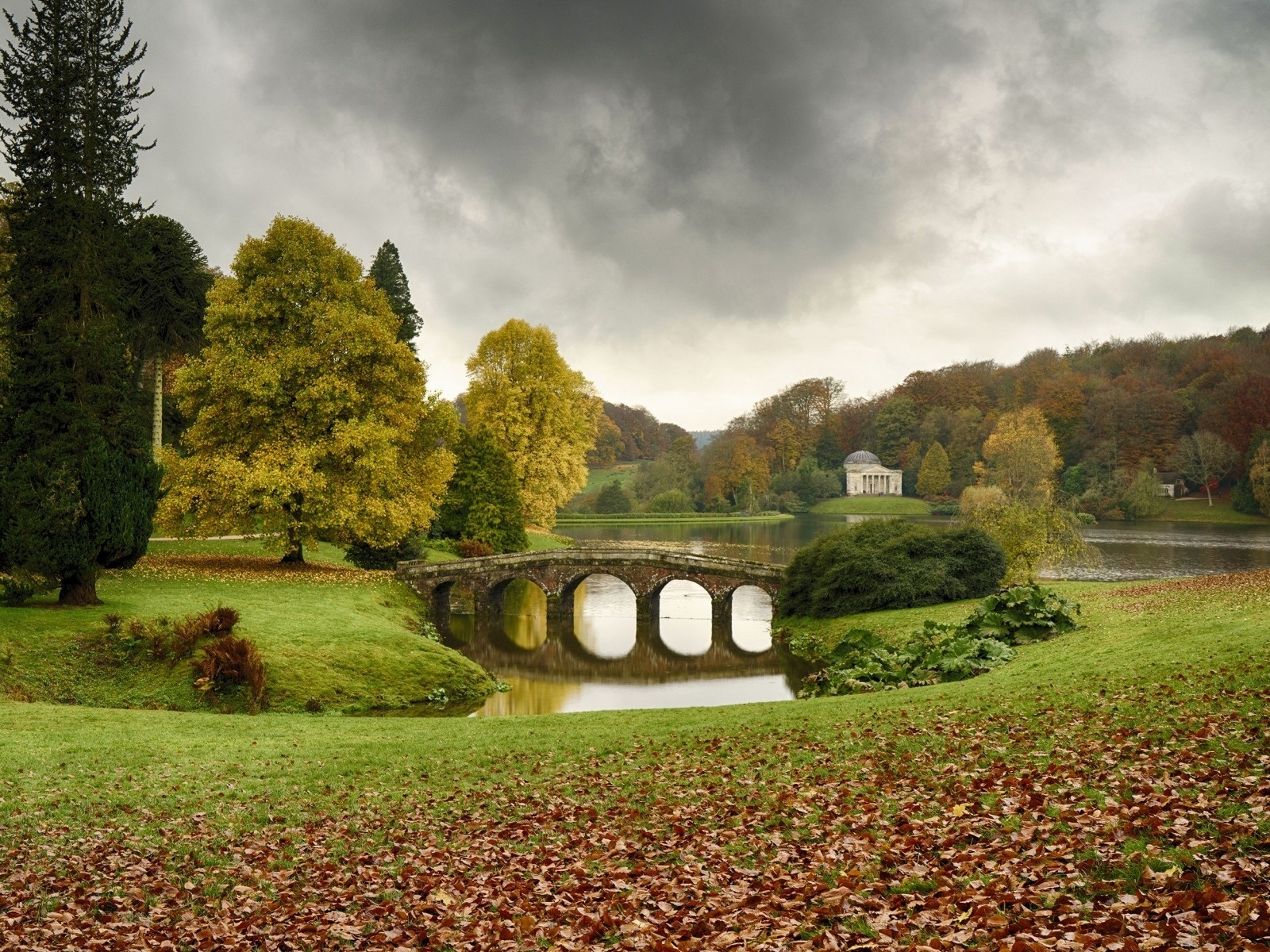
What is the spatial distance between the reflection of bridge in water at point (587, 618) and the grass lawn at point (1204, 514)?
63.5 metres

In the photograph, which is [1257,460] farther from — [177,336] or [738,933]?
[738,933]

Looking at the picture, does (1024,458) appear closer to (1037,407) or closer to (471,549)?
(1037,407)

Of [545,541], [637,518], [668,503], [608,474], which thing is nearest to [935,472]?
[668,503]

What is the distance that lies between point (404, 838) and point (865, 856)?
464 cm

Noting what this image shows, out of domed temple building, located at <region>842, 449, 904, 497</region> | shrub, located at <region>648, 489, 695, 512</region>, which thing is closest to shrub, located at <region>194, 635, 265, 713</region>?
shrub, located at <region>648, 489, 695, 512</region>

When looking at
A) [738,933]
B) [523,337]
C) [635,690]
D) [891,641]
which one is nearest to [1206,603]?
[891,641]

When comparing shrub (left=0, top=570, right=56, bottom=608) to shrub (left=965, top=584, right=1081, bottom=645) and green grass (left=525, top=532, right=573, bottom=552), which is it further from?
green grass (left=525, top=532, right=573, bottom=552)

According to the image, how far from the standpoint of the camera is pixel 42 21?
21.0 m

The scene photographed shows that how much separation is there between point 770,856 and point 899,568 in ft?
73.5

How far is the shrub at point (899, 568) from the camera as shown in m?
27.8

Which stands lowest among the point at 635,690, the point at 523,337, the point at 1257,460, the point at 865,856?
the point at 635,690

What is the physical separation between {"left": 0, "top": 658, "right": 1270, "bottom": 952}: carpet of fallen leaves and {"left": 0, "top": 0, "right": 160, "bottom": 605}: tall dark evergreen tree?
13.2m

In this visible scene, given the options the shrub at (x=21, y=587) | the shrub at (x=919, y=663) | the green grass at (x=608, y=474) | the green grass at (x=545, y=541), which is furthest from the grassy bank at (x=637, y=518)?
the shrub at (x=919, y=663)

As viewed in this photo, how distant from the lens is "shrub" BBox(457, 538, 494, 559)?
39375 mm
